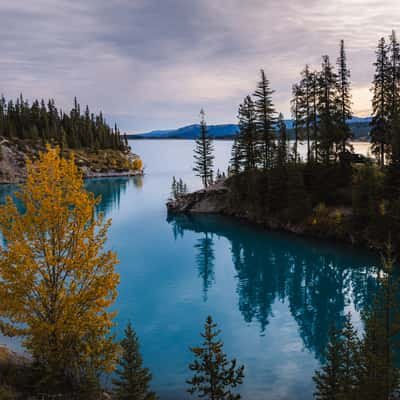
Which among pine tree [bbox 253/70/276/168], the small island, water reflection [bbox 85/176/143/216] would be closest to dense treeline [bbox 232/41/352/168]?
pine tree [bbox 253/70/276/168]

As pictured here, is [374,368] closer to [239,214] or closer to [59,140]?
[239,214]

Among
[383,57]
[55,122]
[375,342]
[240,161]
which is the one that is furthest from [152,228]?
[55,122]

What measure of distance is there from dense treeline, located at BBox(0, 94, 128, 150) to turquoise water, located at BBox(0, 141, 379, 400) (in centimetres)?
9971

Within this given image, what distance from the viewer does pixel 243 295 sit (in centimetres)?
3180

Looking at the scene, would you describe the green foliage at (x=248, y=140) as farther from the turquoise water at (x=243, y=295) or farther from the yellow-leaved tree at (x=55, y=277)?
the yellow-leaved tree at (x=55, y=277)

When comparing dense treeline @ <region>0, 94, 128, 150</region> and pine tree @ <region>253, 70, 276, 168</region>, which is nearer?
pine tree @ <region>253, 70, 276, 168</region>

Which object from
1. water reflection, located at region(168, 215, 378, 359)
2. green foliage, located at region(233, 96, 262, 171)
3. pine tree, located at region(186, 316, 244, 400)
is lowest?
water reflection, located at region(168, 215, 378, 359)

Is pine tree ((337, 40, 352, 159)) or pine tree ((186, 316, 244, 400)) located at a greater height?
pine tree ((337, 40, 352, 159))

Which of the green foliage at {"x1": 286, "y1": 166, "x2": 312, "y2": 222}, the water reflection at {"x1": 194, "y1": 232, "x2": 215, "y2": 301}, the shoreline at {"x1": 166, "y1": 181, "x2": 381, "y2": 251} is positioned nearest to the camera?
the water reflection at {"x1": 194, "y1": 232, "x2": 215, "y2": 301}

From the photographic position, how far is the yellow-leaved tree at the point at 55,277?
13516 millimetres

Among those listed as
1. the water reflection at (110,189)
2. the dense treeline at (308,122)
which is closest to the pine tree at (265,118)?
the dense treeline at (308,122)

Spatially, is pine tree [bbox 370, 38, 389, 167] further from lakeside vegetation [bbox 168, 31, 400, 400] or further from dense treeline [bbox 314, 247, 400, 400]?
dense treeline [bbox 314, 247, 400, 400]

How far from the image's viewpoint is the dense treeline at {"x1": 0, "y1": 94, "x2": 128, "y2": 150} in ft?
457

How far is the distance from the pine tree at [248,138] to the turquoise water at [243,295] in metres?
10.7
